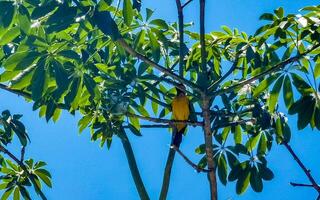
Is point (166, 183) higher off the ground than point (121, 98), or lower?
lower

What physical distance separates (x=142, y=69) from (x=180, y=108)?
0.74 metres

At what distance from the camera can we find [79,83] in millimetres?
3418

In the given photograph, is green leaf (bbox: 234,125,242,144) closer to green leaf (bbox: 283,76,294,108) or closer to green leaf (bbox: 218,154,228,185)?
green leaf (bbox: 218,154,228,185)

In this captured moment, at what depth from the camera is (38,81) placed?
3.14 m

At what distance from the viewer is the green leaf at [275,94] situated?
12.7 feet

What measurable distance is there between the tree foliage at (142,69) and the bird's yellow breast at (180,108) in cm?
19

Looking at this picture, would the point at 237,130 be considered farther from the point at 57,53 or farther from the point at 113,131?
the point at 57,53

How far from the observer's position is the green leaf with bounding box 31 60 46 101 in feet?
10.3

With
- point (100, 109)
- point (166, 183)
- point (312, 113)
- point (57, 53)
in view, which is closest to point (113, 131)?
point (100, 109)

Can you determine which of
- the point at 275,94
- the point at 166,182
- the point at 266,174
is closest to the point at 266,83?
the point at 275,94

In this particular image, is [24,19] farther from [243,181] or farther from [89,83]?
[243,181]

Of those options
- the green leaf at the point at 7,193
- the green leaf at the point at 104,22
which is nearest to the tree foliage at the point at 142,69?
the green leaf at the point at 104,22

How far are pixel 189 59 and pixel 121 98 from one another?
0.66 meters

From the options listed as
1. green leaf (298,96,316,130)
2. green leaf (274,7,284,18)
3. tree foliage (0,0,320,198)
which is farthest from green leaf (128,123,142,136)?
green leaf (274,7,284,18)
